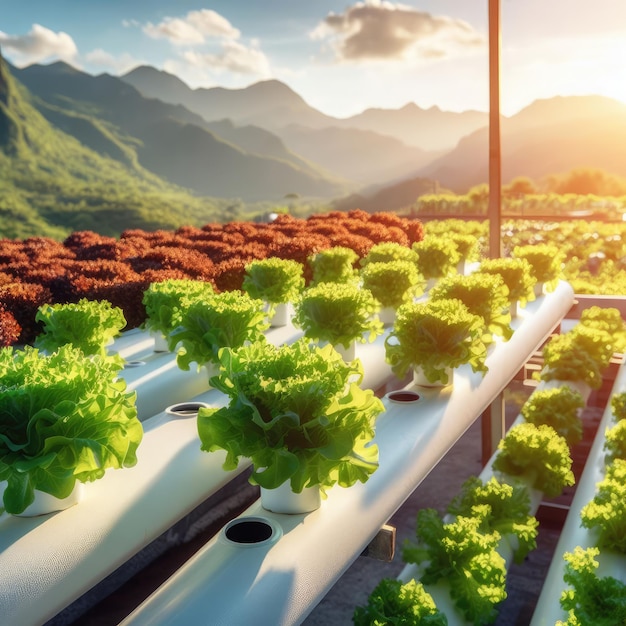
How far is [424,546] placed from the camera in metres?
6.50

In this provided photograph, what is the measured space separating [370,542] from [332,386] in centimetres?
129

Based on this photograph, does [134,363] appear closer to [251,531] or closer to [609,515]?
[251,531]

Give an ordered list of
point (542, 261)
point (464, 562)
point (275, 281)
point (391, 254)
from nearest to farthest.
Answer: point (464, 562), point (275, 281), point (391, 254), point (542, 261)

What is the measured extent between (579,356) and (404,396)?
5159 millimetres

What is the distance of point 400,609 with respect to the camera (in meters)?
5.19

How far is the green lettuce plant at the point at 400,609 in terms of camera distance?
5.07m

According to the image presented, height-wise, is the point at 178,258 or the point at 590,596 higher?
the point at 178,258

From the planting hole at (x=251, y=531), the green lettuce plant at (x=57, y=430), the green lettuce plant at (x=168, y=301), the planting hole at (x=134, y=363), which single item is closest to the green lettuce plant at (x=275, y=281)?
the green lettuce plant at (x=168, y=301)

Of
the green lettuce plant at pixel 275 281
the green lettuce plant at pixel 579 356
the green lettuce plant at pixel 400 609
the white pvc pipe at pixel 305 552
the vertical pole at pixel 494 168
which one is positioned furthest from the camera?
the vertical pole at pixel 494 168

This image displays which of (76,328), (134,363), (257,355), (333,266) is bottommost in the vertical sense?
(134,363)

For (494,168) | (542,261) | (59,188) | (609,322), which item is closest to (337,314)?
(494,168)

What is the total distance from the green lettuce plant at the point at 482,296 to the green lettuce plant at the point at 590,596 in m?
3.80

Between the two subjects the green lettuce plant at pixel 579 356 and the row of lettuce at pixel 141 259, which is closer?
the row of lettuce at pixel 141 259

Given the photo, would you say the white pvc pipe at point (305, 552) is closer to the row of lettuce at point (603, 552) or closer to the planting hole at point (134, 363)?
the row of lettuce at point (603, 552)
